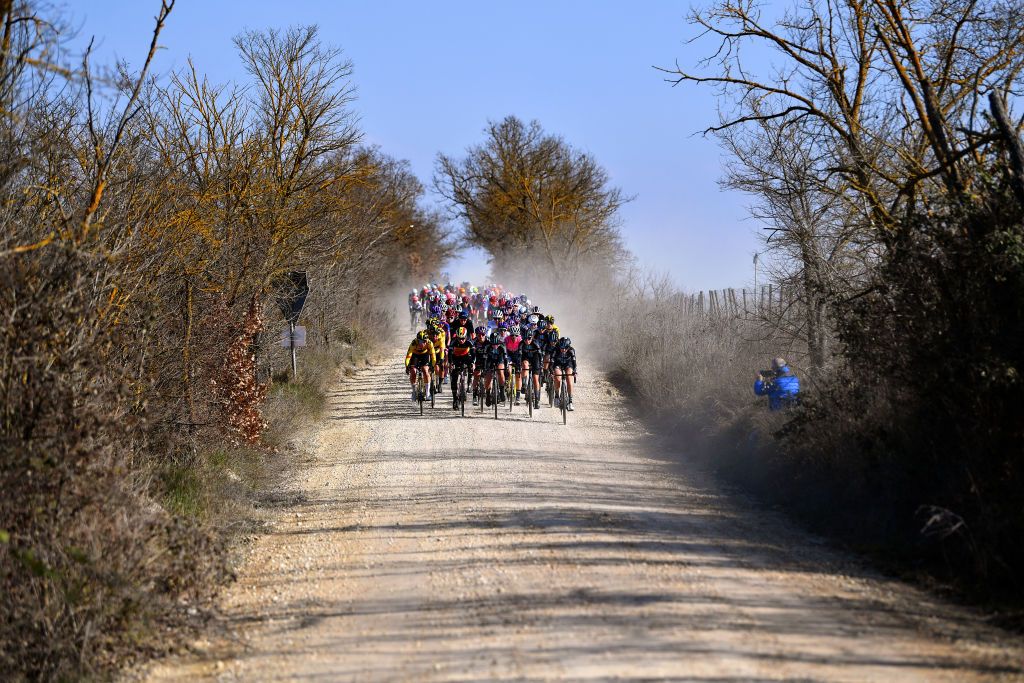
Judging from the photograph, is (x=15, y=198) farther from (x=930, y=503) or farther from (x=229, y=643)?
(x=930, y=503)

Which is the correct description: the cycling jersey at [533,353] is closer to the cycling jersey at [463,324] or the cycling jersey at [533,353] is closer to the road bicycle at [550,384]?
the road bicycle at [550,384]

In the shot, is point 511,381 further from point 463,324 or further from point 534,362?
point 463,324

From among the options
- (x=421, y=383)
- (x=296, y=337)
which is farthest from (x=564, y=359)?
(x=296, y=337)

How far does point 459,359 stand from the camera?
69.2ft

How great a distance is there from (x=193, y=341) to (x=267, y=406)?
15.0ft

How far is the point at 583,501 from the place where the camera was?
37.7ft

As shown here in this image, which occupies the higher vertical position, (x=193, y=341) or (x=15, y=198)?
(x=15, y=198)

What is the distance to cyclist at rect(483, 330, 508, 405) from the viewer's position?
21.0 m

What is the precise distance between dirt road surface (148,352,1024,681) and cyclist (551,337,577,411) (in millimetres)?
6809

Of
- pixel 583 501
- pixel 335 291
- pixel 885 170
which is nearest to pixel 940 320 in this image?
pixel 583 501

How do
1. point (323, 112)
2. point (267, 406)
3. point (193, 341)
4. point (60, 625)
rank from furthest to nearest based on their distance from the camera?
point (323, 112) < point (267, 406) < point (193, 341) < point (60, 625)

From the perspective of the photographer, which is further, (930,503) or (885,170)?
(885,170)

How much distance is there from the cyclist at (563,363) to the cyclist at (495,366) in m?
1.03

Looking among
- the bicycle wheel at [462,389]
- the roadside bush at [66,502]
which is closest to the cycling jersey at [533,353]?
the bicycle wheel at [462,389]
